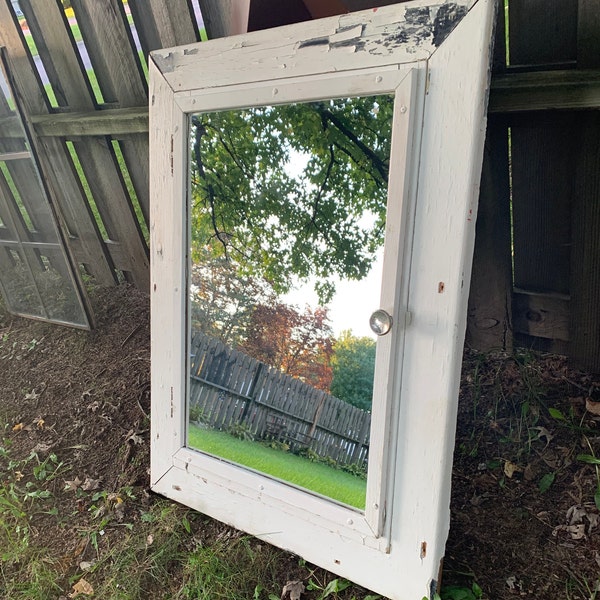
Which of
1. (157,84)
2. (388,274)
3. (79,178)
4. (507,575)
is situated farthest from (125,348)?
(507,575)

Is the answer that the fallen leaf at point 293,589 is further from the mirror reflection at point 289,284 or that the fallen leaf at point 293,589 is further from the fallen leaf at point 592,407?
the fallen leaf at point 592,407

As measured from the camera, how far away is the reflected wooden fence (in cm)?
136

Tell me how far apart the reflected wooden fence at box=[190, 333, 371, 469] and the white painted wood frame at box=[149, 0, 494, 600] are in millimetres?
89

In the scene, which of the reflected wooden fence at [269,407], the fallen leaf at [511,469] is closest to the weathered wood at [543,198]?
the fallen leaf at [511,469]

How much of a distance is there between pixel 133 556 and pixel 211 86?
4.85ft

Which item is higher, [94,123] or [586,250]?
[94,123]

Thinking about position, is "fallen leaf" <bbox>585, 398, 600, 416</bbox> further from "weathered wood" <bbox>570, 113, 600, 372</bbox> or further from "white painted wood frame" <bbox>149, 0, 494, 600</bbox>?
"white painted wood frame" <bbox>149, 0, 494, 600</bbox>

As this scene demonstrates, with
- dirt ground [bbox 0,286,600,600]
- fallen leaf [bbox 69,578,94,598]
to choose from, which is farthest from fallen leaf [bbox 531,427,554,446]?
fallen leaf [bbox 69,578,94,598]

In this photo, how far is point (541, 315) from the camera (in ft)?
5.78

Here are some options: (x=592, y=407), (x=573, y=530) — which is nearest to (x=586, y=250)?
(x=592, y=407)

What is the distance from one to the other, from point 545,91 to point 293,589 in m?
1.57

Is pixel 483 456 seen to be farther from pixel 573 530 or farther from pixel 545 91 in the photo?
pixel 545 91

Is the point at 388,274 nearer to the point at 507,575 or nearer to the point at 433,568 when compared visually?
the point at 433,568

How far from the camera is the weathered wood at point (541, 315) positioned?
1.72 meters
